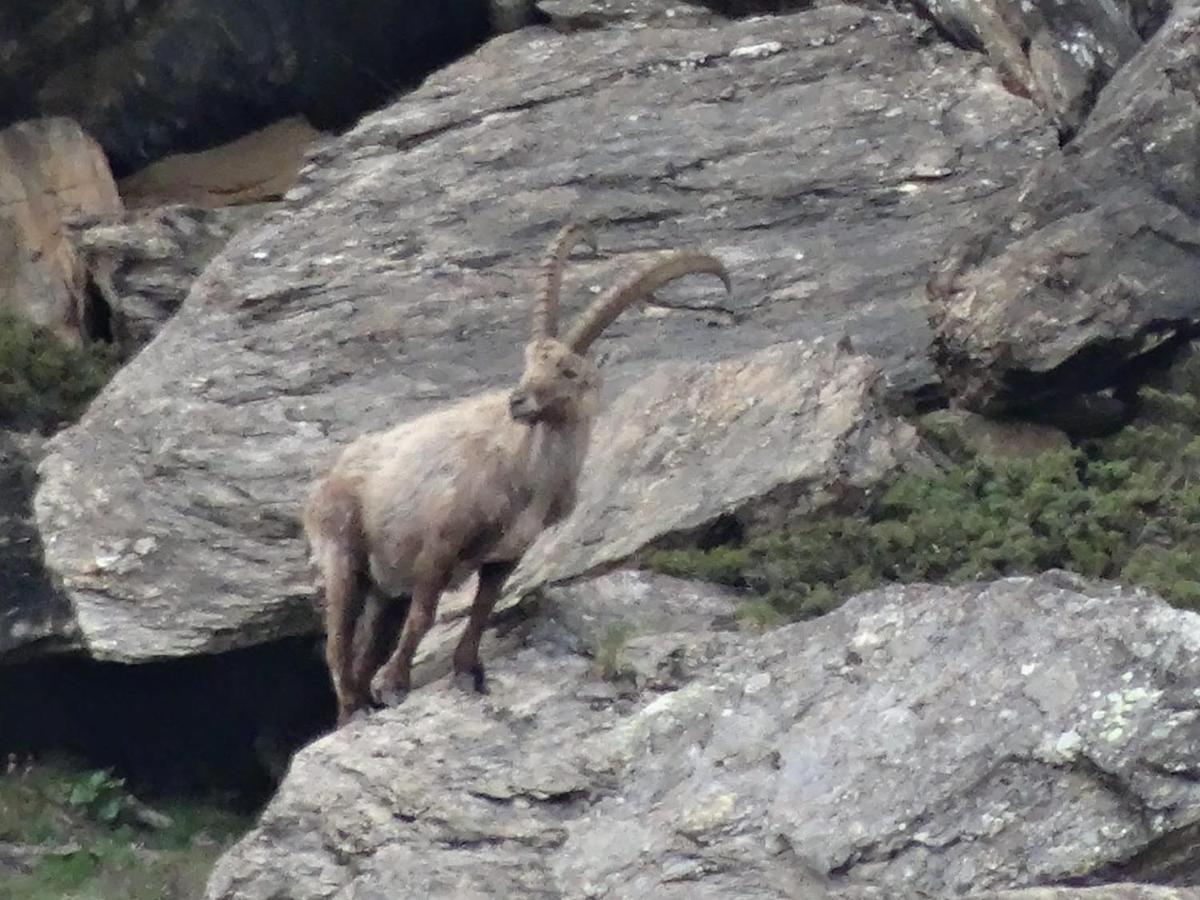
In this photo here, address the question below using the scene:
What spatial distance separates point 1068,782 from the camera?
21.6 ft

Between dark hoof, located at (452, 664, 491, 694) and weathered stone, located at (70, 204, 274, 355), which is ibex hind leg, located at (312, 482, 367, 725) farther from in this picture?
weathered stone, located at (70, 204, 274, 355)

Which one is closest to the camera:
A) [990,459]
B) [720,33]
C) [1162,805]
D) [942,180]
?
[1162,805]

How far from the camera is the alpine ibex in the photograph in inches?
320

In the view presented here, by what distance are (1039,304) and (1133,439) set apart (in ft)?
3.32

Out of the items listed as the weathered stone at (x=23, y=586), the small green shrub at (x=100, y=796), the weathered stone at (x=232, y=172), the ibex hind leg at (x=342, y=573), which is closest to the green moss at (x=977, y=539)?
the ibex hind leg at (x=342, y=573)

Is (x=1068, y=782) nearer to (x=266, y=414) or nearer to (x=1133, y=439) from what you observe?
(x=1133, y=439)

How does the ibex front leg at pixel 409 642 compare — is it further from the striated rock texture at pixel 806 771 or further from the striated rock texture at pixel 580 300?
the striated rock texture at pixel 580 300

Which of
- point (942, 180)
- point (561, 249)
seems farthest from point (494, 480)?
point (942, 180)

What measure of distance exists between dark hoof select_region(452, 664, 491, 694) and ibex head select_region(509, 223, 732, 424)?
112 cm

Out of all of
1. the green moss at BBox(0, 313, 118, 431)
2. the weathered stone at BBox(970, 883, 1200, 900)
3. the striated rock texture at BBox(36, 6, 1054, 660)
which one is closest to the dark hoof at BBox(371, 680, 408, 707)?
the striated rock texture at BBox(36, 6, 1054, 660)

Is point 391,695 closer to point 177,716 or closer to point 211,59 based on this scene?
point 177,716

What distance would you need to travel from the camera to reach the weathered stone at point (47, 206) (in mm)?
13812

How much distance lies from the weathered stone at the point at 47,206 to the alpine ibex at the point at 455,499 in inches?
227

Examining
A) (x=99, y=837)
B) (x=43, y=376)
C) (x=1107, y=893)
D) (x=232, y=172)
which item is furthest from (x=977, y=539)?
(x=232, y=172)
